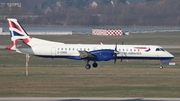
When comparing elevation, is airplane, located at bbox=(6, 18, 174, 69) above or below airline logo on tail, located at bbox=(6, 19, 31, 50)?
below

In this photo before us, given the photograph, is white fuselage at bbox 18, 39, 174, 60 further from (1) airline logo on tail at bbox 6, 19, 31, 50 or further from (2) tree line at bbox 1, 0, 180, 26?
(2) tree line at bbox 1, 0, 180, 26

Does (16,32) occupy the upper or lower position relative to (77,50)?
upper

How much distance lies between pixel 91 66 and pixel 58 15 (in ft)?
341

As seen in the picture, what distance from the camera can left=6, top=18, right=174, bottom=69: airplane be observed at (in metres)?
55.5

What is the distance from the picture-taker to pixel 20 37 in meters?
57.2

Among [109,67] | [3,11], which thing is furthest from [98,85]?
[3,11]

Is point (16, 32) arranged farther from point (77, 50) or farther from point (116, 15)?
point (116, 15)

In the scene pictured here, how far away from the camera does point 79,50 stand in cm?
5606

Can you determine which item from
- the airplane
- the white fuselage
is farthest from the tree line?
the white fuselage

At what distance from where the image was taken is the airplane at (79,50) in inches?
2186

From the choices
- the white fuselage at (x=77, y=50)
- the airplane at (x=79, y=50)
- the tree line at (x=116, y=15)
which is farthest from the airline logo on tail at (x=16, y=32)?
the tree line at (x=116, y=15)

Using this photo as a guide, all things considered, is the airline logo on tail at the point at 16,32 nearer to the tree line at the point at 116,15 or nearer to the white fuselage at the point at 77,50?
the white fuselage at the point at 77,50

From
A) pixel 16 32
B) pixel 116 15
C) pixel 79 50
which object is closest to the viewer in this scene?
pixel 79 50

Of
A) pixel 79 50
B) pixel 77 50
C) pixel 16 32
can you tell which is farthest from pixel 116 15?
pixel 79 50
